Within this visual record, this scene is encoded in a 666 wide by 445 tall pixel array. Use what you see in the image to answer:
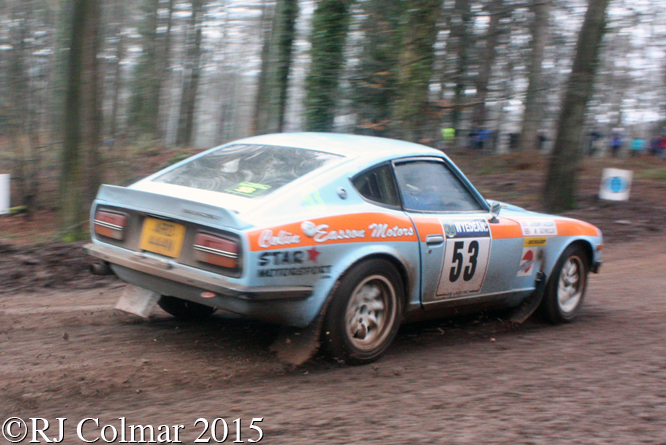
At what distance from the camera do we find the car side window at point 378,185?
4215 millimetres

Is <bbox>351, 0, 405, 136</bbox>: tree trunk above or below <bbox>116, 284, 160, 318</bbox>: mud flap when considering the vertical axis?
above

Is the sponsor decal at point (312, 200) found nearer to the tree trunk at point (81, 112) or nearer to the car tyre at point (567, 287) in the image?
the car tyre at point (567, 287)

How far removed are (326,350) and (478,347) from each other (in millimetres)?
1342

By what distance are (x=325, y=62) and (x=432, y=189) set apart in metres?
7.39

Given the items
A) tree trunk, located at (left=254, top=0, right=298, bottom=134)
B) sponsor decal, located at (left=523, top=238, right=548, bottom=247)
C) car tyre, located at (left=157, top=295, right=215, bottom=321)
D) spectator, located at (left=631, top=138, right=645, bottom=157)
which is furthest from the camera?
spectator, located at (left=631, top=138, right=645, bottom=157)

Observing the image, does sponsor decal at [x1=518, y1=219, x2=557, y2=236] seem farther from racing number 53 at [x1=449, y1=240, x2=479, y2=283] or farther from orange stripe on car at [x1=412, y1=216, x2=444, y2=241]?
orange stripe on car at [x1=412, y1=216, x2=444, y2=241]

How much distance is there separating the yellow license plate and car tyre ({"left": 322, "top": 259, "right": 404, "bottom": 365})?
0.97 m

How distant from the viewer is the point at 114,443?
2.84 metres

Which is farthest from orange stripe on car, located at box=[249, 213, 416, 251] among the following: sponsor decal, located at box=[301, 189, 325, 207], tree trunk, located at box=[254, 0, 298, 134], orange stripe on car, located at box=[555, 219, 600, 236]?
tree trunk, located at box=[254, 0, 298, 134]

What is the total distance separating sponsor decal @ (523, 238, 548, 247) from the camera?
5.16m

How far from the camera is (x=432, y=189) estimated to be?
4723mm

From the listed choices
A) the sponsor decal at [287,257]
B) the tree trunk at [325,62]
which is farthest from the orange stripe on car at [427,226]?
the tree trunk at [325,62]

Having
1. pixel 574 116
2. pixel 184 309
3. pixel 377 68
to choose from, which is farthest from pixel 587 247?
pixel 574 116

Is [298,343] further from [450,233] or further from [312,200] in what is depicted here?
[450,233]
